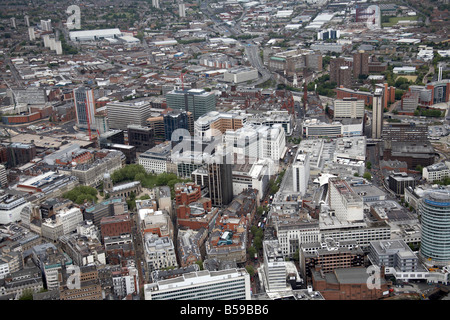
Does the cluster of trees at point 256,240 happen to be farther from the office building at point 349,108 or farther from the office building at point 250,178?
the office building at point 349,108

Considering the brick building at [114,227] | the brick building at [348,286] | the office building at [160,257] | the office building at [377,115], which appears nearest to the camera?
the brick building at [348,286]

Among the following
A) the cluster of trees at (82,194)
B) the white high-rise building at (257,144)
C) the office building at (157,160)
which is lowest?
the cluster of trees at (82,194)

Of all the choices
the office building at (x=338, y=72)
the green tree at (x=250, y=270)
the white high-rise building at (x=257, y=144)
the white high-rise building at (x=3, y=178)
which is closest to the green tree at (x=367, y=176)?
the white high-rise building at (x=257, y=144)

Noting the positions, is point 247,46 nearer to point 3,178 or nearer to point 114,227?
point 3,178

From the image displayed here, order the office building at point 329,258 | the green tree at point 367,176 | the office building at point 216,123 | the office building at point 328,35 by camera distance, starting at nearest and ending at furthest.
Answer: the office building at point 329,258 < the green tree at point 367,176 < the office building at point 216,123 < the office building at point 328,35

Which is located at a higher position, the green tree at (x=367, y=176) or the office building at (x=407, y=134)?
the office building at (x=407, y=134)

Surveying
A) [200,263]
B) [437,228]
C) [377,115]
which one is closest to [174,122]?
[377,115]
